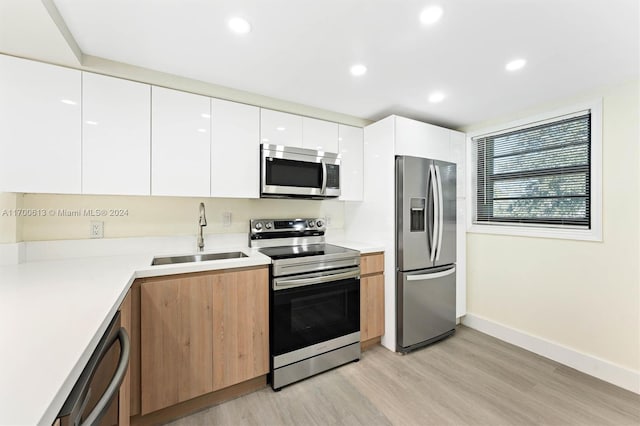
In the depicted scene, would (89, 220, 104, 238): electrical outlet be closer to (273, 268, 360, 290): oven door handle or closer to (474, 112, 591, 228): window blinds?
(273, 268, 360, 290): oven door handle

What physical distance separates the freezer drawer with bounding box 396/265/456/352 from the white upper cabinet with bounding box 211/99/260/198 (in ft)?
5.26

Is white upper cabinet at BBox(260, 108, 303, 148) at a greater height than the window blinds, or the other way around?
white upper cabinet at BBox(260, 108, 303, 148)

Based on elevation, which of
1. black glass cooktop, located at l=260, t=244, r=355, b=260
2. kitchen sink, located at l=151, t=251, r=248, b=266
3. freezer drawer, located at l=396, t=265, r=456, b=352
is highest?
black glass cooktop, located at l=260, t=244, r=355, b=260

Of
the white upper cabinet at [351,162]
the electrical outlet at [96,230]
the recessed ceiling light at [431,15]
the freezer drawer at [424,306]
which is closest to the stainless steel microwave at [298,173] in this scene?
the white upper cabinet at [351,162]

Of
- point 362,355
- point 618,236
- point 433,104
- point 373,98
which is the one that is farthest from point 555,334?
→ point 373,98

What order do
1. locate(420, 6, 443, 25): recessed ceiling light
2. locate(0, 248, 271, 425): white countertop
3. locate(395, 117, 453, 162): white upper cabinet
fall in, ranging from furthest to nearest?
locate(395, 117, 453, 162): white upper cabinet → locate(420, 6, 443, 25): recessed ceiling light → locate(0, 248, 271, 425): white countertop

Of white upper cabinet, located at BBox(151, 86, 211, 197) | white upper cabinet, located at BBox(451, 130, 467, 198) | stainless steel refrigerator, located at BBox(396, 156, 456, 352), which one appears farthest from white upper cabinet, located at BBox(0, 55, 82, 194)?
white upper cabinet, located at BBox(451, 130, 467, 198)

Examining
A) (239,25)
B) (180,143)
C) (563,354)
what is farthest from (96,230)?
(563,354)

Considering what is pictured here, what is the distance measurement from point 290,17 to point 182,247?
72.5 inches

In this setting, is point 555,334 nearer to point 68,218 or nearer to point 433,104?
point 433,104

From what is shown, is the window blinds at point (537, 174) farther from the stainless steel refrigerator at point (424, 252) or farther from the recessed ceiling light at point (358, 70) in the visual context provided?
the recessed ceiling light at point (358, 70)

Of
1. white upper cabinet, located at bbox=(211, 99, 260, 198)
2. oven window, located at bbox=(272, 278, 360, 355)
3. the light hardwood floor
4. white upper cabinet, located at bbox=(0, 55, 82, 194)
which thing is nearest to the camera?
white upper cabinet, located at bbox=(0, 55, 82, 194)

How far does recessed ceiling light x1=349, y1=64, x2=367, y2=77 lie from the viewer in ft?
6.18

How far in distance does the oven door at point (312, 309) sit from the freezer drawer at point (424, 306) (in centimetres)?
44
